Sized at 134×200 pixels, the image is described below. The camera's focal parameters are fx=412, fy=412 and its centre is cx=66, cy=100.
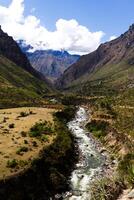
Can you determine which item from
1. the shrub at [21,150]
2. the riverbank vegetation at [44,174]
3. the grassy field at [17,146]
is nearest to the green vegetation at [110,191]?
the riverbank vegetation at [44,174]

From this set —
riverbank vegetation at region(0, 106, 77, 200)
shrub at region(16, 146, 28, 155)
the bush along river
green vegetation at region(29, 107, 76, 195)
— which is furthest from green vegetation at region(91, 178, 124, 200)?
shrub at region(16, 146, 28, 155)

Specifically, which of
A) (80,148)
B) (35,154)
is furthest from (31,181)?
(80,148)

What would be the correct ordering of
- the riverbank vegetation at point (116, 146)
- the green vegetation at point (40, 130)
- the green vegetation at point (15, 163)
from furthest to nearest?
the green vegetation at point (40, 130) < the green vegetation at point (15, 163) < the riverbank vegetation at point (116, 146)

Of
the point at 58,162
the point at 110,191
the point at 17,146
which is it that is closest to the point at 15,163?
the point at 58,162

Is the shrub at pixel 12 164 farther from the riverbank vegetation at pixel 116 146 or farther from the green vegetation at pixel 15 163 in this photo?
the riverbank vegetation at pixel 116 146

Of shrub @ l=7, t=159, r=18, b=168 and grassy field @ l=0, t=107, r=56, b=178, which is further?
grassy field @ l=0, t=107, r=56, b=178

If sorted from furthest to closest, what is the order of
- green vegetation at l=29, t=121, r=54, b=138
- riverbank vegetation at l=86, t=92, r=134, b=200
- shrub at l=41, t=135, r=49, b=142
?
1. green vegetation at l=29, t=121, r=54, b=138
2. shrub at l=41, t=135, r=49, b=142
3. riverbank vegetation at l=86, t=92, r=134, b=200

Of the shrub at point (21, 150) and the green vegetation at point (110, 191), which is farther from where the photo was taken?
the shrub at point (21, 150)

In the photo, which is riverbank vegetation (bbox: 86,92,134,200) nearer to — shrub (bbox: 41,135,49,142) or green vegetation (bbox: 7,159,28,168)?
green vegetation (bbox: 7,159,28,168)

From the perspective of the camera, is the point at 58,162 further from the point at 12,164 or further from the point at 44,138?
the point at 44,138

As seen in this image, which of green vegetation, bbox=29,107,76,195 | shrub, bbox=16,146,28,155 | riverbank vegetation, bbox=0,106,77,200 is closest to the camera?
riverbank vegetation, bbox=0,106,77,200

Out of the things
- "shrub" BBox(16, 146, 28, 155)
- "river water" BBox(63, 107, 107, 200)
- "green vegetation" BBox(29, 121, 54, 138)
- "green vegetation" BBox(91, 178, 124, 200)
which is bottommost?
"river water" BBox(63, 107, 107, 200)
